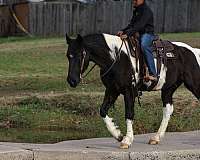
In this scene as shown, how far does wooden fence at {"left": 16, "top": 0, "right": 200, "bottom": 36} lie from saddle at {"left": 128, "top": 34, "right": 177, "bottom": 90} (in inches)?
1053

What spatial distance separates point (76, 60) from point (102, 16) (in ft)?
94.9

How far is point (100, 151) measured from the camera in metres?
10.2

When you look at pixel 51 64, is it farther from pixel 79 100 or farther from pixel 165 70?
pixel 165 70

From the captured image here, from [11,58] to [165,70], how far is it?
17.4 m

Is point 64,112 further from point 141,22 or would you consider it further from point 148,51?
point 141,22

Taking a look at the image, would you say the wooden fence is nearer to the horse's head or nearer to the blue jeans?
the blue jeans

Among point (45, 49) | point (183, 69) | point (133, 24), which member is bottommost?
point (45, 49)

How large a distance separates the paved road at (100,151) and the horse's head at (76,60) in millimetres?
1086

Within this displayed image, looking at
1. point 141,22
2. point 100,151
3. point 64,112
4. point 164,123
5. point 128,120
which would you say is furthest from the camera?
point 64,112

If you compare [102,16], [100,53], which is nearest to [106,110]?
[100,53]

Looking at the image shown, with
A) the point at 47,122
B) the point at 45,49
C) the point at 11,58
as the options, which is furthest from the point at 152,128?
the point at 45,49

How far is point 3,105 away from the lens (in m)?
15.7

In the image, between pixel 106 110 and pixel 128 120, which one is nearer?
pixel 128 120

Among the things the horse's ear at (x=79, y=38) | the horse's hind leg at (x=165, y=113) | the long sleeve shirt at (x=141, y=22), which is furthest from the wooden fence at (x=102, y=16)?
the horse's ear at (x=79, y=38)
